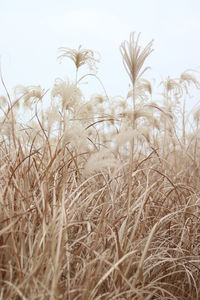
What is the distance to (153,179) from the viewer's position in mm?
2748

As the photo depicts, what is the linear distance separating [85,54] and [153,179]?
104 cm

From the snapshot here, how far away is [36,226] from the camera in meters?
1.66

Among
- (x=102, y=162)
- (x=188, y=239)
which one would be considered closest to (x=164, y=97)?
(x=188, y=239)

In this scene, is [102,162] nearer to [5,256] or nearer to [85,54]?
[5,256]

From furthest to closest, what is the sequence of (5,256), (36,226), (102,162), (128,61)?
(36,226) → (128,61) → (5,256) → (102,162)

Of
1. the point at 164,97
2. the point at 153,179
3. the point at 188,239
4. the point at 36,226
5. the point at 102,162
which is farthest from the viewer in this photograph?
the point at 164,97

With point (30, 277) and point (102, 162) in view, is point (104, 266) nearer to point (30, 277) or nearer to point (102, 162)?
point (30, 277)

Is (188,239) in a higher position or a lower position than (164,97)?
lower

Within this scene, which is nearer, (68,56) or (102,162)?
(102,162)

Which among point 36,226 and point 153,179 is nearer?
point 36,226

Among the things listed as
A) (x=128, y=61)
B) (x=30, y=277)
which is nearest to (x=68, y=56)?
(x=128, y=61)

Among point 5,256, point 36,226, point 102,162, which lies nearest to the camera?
point 102,162

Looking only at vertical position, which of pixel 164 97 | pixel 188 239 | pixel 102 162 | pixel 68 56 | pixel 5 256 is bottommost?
pixel 188 239

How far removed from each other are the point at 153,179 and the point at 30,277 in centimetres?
166
